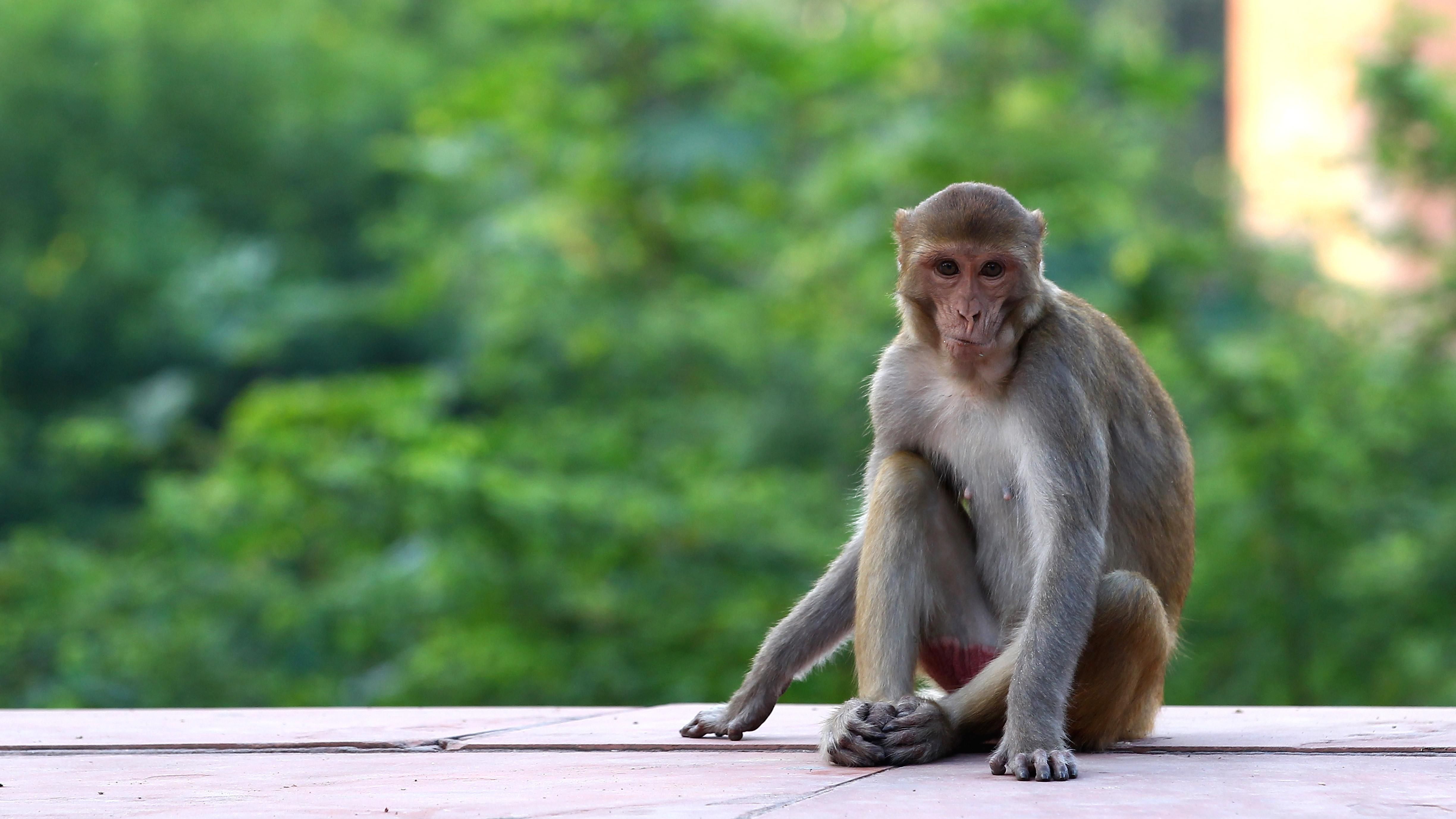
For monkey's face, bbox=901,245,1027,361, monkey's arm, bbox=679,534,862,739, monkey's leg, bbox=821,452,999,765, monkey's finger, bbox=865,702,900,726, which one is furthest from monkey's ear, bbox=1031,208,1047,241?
monkey's finger, bbox=865,702,900,726

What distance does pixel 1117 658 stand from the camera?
13.2ft

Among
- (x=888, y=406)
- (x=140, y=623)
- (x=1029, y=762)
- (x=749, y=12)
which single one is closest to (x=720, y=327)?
(x=749, y=12)

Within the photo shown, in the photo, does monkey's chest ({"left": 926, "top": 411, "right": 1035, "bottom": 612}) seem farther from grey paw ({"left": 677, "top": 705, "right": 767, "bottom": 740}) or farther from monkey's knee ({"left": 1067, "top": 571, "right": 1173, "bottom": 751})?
grey paw ({"left": 677, "top": 705, "right": 767, "bottom": 740})

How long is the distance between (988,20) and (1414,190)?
291 centimetres

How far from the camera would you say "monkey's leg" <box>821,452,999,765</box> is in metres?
3.91

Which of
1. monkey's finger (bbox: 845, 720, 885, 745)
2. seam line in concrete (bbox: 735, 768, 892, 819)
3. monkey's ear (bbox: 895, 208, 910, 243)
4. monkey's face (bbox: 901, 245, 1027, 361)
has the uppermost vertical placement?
monkey's ear (bbox: 895, 208, 910, 243)

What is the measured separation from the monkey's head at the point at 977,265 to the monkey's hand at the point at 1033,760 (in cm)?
96

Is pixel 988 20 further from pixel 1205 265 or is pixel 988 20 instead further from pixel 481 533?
pixel 481 533

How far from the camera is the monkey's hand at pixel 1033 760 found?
11.8ft

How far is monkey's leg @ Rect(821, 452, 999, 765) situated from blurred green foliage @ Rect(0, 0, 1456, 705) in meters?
4.84

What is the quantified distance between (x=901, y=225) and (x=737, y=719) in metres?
1.40

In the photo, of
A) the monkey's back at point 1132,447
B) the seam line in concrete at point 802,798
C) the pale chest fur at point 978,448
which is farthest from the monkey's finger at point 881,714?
the monkey's back at point 1132,447

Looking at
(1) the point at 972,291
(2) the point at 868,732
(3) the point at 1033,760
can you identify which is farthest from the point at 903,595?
(1) the point at 972,291

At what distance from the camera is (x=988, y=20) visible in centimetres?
1087
